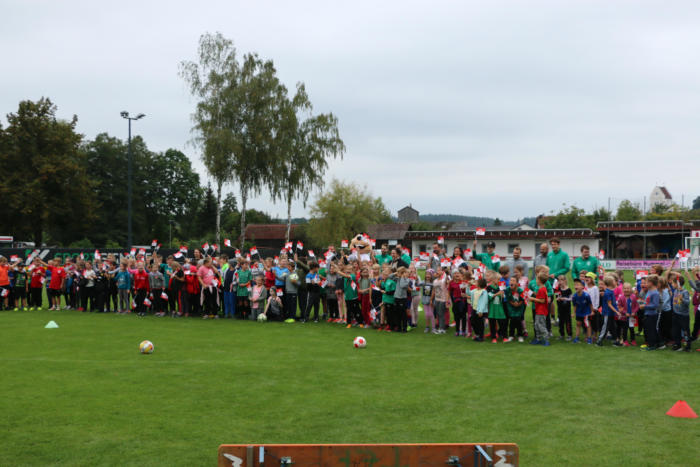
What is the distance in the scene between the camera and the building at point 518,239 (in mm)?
57250

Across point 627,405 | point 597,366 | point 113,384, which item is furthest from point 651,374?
point 113,384

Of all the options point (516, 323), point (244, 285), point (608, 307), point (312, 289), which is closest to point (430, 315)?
point (516, 323)

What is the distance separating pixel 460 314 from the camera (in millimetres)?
13922

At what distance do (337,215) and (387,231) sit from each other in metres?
18.4

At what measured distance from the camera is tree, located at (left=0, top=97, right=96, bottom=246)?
4400cm

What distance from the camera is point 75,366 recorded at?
9.88 meters

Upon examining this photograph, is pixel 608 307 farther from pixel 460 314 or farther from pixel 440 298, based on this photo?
pixel 440 298

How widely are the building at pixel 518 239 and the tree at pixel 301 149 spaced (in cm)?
2014

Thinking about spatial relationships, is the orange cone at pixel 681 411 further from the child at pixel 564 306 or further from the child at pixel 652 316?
the child at pixel 564 306

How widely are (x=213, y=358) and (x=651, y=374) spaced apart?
796cm

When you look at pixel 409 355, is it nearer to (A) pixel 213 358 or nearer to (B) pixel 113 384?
(A) pixel 213 358

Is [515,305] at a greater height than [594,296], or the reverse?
[594,296]

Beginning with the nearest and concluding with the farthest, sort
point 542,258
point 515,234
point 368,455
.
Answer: point 368,455 → point 542,258 → point 515,234

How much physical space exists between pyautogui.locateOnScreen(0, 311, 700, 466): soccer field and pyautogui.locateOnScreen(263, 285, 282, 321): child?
3.91 metres
